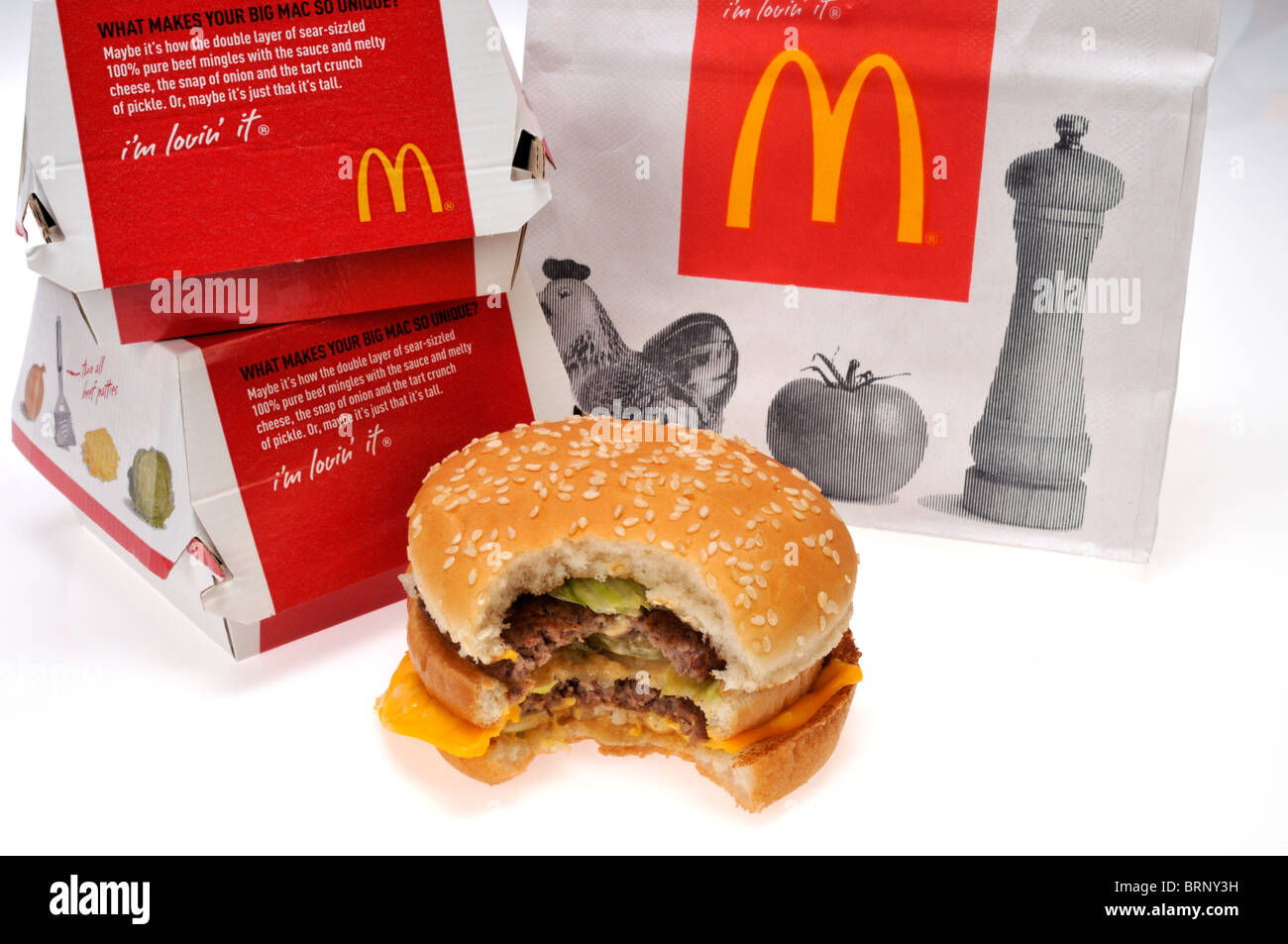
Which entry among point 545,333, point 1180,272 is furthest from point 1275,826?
point 545,333

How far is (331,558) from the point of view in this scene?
117 inches

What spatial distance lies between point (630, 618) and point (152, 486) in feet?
4.04

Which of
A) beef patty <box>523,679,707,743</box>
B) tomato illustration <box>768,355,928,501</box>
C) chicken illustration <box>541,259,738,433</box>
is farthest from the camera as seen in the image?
chicken illustration <box>541,259,738,433</box>

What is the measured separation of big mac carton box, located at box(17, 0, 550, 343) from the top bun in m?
0.61

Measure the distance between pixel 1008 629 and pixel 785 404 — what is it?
1.03m

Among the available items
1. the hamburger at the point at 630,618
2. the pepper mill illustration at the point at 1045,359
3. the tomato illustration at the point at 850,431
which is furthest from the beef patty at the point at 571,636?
the pepper mill illustration at the point at 1045,359

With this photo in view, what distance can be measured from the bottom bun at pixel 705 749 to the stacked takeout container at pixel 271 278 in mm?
694

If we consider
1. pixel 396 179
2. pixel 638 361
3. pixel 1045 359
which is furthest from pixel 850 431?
pixel 396 179

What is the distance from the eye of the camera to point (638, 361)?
152 inches

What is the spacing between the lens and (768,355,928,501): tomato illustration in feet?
12.0

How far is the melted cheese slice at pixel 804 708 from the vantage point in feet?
8.22

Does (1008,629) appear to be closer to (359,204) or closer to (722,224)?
(722,224)

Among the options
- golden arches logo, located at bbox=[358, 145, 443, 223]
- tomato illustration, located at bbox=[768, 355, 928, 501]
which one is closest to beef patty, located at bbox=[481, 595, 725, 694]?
golden arches logo, located at bbox=[358, 145, 443, 223]

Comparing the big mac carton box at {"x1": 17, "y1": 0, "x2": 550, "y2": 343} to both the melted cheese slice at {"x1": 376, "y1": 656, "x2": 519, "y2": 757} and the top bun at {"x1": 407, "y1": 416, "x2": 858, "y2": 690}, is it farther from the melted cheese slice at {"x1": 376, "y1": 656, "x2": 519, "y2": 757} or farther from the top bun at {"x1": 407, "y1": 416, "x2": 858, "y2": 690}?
the melted cheese slice at {"x1": 376, "y1": 656, "x2": 519, "y2": 757}
